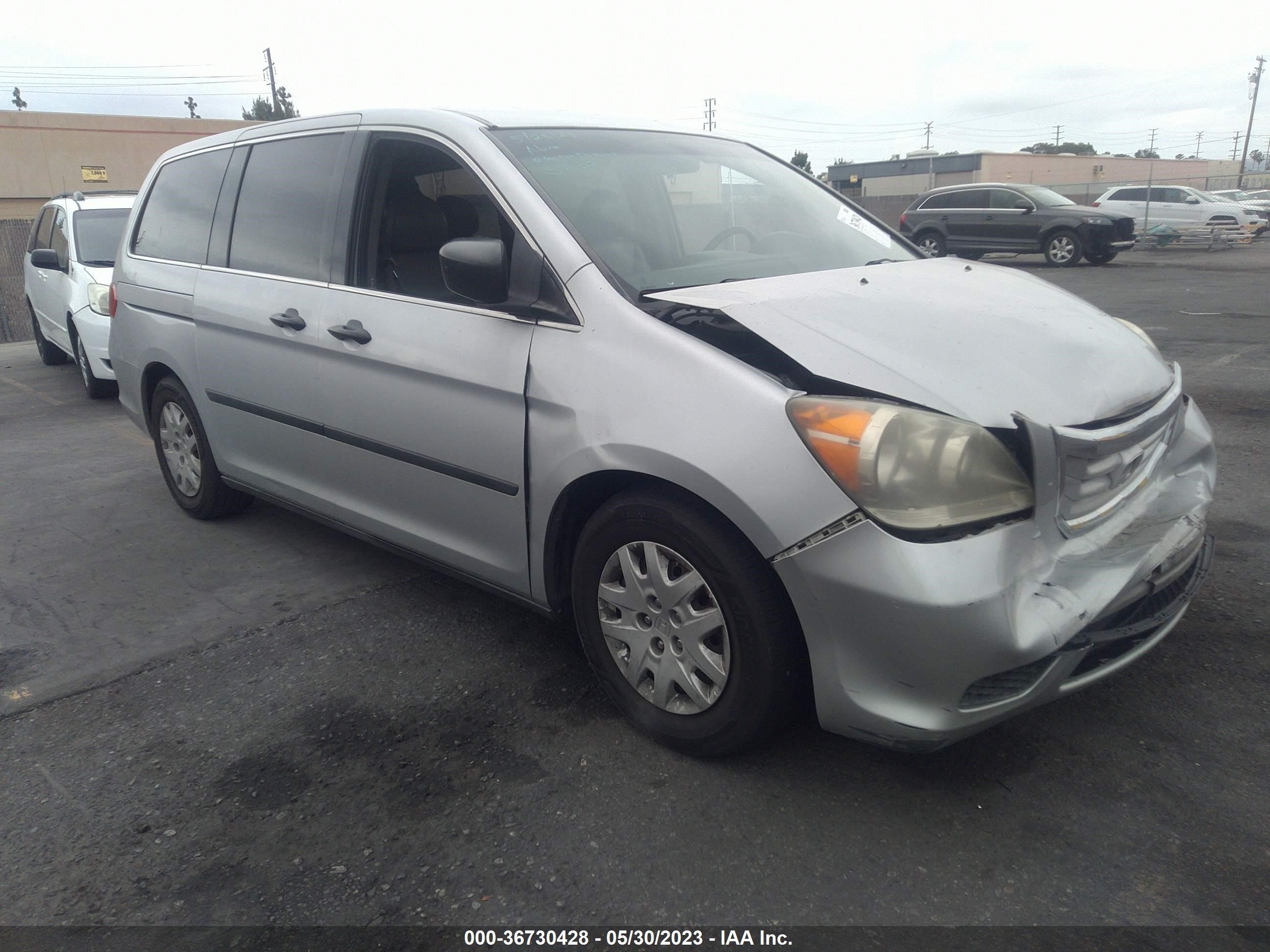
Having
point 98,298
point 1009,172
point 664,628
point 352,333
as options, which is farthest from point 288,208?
point 1009,172

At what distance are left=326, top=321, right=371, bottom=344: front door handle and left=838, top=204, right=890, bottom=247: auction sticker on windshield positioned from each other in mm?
1849

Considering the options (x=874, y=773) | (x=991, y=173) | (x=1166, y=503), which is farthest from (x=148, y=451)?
(x=991, y=173)

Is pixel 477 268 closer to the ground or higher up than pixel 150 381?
higher up

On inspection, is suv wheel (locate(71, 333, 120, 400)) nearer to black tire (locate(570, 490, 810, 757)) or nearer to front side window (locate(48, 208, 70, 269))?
front side window (locate(48, 208, 70, 269))

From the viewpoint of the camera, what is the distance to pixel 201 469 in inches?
182

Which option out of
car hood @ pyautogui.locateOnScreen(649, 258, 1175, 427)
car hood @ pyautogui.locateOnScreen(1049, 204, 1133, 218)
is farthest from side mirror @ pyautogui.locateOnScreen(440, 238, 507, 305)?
car hood @ pyautogui.locateOnScreen(1049, 204, 1133, 218)

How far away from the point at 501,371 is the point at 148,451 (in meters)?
4.73

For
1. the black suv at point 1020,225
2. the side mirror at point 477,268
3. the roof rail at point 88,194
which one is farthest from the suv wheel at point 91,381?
the black suv at point 1020,225

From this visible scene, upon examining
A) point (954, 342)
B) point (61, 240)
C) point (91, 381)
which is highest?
point (954, 342)

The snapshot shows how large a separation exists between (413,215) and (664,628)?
1791 mm

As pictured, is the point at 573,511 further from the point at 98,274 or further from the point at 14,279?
the point at 14,279

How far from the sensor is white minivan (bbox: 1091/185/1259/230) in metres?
24.2

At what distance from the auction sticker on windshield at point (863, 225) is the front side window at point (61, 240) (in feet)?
23.9

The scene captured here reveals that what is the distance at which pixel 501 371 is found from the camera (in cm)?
284
